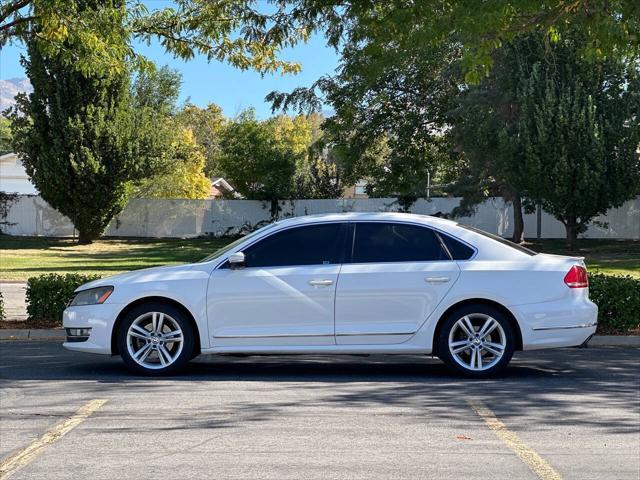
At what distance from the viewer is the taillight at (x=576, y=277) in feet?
29.4

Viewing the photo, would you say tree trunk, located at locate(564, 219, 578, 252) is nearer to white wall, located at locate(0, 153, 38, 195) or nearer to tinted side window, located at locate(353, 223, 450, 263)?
tinted side window, located at locate(353, 223, 450, 263)

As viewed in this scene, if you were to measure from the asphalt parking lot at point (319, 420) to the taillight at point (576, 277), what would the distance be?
95 centimetres

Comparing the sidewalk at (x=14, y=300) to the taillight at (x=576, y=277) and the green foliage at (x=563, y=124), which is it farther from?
the green foliage at (x=563, y=124)

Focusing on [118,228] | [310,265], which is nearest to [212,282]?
[310,265]

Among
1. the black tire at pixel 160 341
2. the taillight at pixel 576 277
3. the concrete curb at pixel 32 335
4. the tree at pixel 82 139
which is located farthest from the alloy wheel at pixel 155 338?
the tree at pixel 82 139

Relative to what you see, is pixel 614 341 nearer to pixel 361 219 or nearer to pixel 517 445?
pixel 361 219

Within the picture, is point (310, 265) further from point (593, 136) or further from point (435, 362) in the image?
point (593, 136)

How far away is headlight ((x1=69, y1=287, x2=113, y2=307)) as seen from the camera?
910 centimetres

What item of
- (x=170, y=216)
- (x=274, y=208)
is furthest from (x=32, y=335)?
(x=170, y=216)

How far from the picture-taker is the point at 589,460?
6.01m

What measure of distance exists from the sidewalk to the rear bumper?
789 centimetres

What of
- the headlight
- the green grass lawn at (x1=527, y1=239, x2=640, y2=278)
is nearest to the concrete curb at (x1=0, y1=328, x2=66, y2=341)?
the headlight

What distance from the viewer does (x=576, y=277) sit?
9.00 m

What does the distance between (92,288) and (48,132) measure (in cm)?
3001
